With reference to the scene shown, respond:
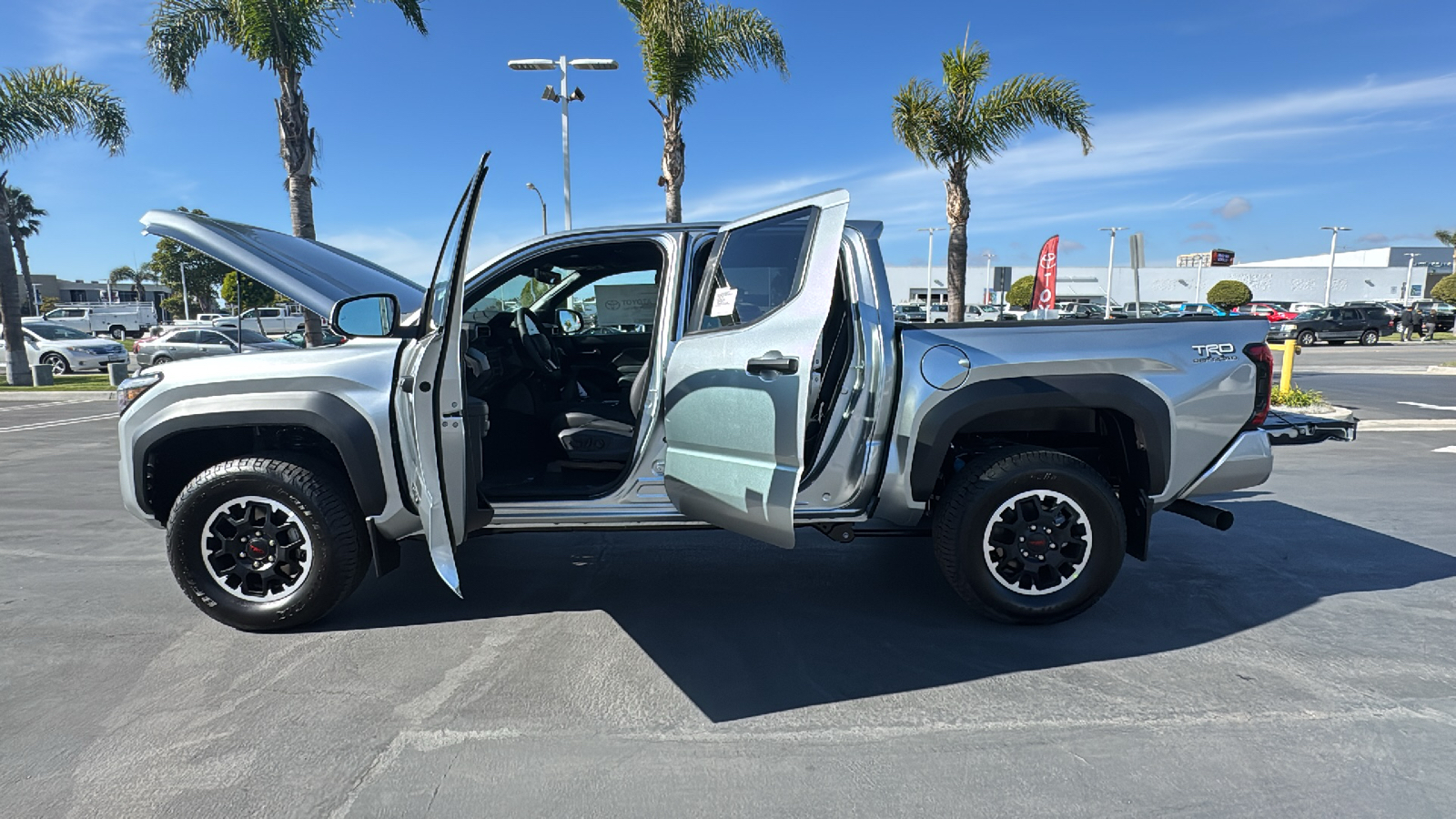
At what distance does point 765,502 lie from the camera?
3.01 metres

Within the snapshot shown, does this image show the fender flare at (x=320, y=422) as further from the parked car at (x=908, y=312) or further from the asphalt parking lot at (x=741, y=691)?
the parked car at (x=908, y=312)

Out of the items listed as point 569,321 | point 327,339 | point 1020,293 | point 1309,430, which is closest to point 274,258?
point 569,321

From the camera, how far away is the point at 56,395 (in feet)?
49.0

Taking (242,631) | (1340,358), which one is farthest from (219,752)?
(1340,358)

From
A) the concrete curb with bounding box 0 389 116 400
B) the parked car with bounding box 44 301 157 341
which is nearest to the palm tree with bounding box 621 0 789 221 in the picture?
the concrete curb with bounding box 0 389 116 400

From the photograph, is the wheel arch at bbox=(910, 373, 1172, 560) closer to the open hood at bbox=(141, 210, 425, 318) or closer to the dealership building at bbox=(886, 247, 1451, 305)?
the open hood at bbox=(141, 210, 425, 318)

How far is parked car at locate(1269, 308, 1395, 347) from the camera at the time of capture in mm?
28797

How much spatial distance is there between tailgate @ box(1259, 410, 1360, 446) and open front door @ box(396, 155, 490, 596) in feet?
12.9

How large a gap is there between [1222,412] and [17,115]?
67.7ft

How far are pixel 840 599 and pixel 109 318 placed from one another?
45.2m

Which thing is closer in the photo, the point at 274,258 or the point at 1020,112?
the point at 274,258

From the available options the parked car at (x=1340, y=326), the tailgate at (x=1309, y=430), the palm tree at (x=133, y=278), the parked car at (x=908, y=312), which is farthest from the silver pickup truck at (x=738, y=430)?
the palm tree at (x=133, y=278)

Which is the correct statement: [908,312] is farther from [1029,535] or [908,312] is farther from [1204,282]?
[1204,282]

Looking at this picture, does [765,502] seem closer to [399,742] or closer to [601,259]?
[399,742]
